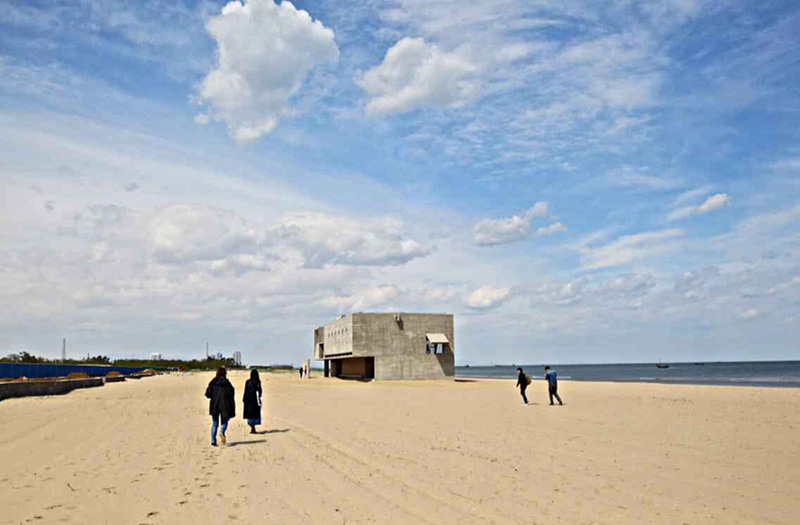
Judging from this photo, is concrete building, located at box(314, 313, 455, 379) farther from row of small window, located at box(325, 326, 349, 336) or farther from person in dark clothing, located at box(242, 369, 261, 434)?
person in dark clothing, located at box(242, 369, 261, 434)

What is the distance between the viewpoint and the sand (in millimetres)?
8195

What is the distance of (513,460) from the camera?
11.9m

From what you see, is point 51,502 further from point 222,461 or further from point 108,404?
point 108,404

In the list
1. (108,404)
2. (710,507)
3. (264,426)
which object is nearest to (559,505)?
(710,507)

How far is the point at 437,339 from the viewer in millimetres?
55188

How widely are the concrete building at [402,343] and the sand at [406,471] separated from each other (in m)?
33.7

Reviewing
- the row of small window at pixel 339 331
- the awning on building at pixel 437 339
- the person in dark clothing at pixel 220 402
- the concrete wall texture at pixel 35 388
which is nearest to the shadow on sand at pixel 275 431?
the person in dark clothing at pixel 220 402

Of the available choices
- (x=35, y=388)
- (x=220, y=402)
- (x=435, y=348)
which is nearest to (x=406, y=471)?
(x=220, y=402)

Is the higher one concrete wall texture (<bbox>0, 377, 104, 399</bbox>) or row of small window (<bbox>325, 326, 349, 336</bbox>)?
row of small window (<bbox>325, 326, 349, 336</bbox>)

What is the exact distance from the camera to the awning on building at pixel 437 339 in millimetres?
54812

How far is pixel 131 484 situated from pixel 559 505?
6681 mm

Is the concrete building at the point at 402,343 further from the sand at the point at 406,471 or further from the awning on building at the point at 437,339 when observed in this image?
the sand at the point at 406,471

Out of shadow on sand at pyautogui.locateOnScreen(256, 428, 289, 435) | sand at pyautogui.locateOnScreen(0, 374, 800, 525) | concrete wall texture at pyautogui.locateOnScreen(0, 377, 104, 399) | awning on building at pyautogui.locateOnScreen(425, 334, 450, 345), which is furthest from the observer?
awning on building at pyautogui.locateOnScreen(425, 334, 450, 345)

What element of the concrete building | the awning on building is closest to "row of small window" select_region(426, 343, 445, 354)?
the concrete building
